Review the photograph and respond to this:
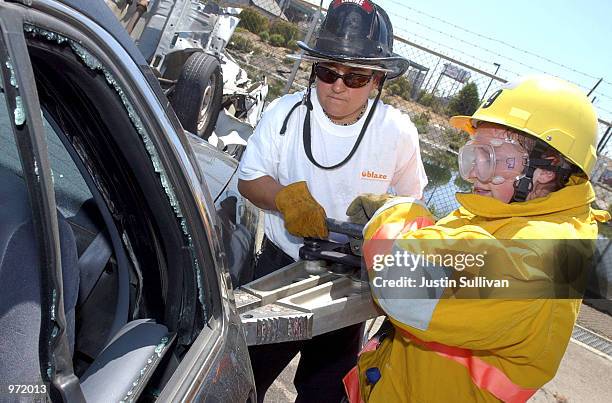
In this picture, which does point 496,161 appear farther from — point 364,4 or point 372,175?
point 364,4

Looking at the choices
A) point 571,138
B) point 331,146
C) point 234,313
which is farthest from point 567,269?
point 331,146

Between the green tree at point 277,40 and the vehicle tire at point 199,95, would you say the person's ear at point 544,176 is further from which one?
the green tree at point 277,40

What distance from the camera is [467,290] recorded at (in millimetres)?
1265

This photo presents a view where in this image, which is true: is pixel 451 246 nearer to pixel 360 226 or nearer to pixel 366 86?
pixel 360 226

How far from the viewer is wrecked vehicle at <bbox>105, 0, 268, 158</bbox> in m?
6.00

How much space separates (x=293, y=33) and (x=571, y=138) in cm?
2432

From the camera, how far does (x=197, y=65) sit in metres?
6.13

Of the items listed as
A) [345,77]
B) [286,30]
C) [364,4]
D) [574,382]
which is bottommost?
[286,30]

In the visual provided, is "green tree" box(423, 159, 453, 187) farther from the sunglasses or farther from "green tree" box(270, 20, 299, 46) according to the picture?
"green tree" box(270, 20, 299, 46)

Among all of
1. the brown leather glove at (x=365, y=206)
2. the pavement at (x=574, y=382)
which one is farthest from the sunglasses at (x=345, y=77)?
the pavement at (x=574, y=382)

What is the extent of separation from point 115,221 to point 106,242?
0.49 ft

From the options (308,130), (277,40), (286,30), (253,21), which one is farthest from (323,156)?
(286,30)

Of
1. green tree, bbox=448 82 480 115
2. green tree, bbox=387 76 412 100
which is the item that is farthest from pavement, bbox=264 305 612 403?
green tree, bbox=387 76 412 100

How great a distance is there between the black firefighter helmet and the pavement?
185 cm
